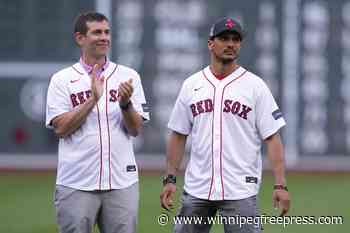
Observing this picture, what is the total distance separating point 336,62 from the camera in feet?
51.1

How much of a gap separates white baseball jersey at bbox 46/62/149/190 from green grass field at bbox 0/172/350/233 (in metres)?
3.74

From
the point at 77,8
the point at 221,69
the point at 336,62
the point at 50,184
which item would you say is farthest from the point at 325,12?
the point at 221,69

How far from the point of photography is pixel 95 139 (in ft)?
18.4

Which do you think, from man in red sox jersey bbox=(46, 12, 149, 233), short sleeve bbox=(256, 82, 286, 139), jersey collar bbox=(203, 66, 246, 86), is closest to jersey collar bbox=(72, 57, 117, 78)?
man in red sox jersey bbox=(46, 12, 149, 233)

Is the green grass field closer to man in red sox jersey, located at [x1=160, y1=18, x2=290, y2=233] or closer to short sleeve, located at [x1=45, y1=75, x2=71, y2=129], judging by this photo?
man in red sox jersey, located at [x1=160, y1=18, x2=290, y2=233]

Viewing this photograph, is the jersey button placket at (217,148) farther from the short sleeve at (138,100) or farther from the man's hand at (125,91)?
the man's hand at (125,91)

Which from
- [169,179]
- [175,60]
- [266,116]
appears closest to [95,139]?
[169,179]

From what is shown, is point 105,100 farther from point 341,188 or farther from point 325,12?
point 325,12

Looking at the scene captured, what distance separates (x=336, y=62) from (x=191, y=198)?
33.6 feet

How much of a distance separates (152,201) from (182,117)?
6.02 metres

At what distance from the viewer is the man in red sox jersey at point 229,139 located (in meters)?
5.66

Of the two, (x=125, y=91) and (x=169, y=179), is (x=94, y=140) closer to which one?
(x=125, y=91)

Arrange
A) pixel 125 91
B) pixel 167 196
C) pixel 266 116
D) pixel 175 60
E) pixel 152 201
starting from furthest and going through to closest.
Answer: pixel 175 60 < pixel 152 201 < pixel 167 196 < pixel 266 116 < pixel 125 91

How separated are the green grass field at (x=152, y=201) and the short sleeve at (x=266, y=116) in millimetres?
3660
